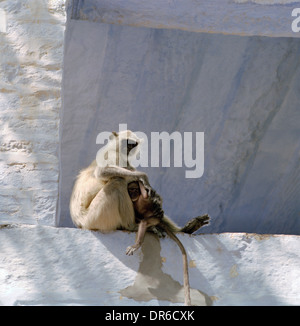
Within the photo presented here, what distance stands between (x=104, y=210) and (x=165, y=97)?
2102mm

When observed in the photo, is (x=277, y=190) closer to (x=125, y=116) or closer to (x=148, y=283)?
(x=125, y=116)

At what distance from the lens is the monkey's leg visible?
3984 mm

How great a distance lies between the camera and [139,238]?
13.3 feet

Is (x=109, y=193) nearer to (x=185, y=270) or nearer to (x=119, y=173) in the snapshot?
(x=119, y=173)

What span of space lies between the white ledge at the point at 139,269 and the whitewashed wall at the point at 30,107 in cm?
17

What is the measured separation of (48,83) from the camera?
4180 mm

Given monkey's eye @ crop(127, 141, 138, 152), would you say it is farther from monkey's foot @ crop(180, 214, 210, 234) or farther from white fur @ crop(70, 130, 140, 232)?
monkey's foot @ crop(180, 214, 210, 234)

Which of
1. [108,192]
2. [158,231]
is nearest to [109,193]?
[108,192]

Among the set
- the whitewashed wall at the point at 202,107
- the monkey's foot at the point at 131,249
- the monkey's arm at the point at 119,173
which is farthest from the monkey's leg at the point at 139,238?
the whitewashed wall at the point at 202,107

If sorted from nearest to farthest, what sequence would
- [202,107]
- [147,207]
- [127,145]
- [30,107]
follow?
[30,107] → [147,207] → [127,145] → [202,107]

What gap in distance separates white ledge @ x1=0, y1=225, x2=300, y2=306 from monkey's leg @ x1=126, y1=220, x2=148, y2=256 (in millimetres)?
82

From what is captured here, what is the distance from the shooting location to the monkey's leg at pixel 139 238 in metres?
3.98

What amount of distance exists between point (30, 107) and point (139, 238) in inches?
39.4
